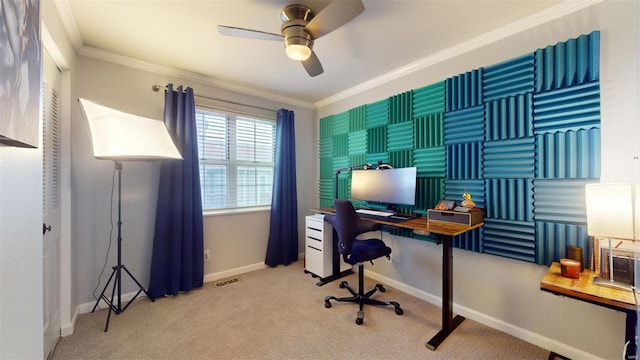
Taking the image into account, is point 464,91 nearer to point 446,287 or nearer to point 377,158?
point 377,158

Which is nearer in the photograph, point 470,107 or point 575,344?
point 575,344

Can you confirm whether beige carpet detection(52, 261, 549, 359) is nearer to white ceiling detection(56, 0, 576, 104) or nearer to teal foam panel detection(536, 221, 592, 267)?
teal foam panel detection(536, 221, 592, 267)

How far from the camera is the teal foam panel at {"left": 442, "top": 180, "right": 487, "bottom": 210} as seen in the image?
2105 mm

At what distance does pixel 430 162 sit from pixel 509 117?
726 millimetres

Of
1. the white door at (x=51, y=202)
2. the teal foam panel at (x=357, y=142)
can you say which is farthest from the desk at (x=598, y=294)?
the white door at (x=51, y=202)

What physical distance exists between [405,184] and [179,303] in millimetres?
2539

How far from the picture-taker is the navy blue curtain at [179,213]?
2543 mm

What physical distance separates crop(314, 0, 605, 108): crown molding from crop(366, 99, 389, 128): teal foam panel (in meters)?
0.25

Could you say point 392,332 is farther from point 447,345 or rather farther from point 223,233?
point 223,233

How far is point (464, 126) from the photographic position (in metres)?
2.21

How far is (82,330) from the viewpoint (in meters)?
2.00

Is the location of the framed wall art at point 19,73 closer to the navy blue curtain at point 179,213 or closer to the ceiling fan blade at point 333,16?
the ceiling fan blade at point 333,16

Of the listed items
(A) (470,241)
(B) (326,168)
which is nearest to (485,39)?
(A) (470,241)

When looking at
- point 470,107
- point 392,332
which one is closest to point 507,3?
point 470,107
